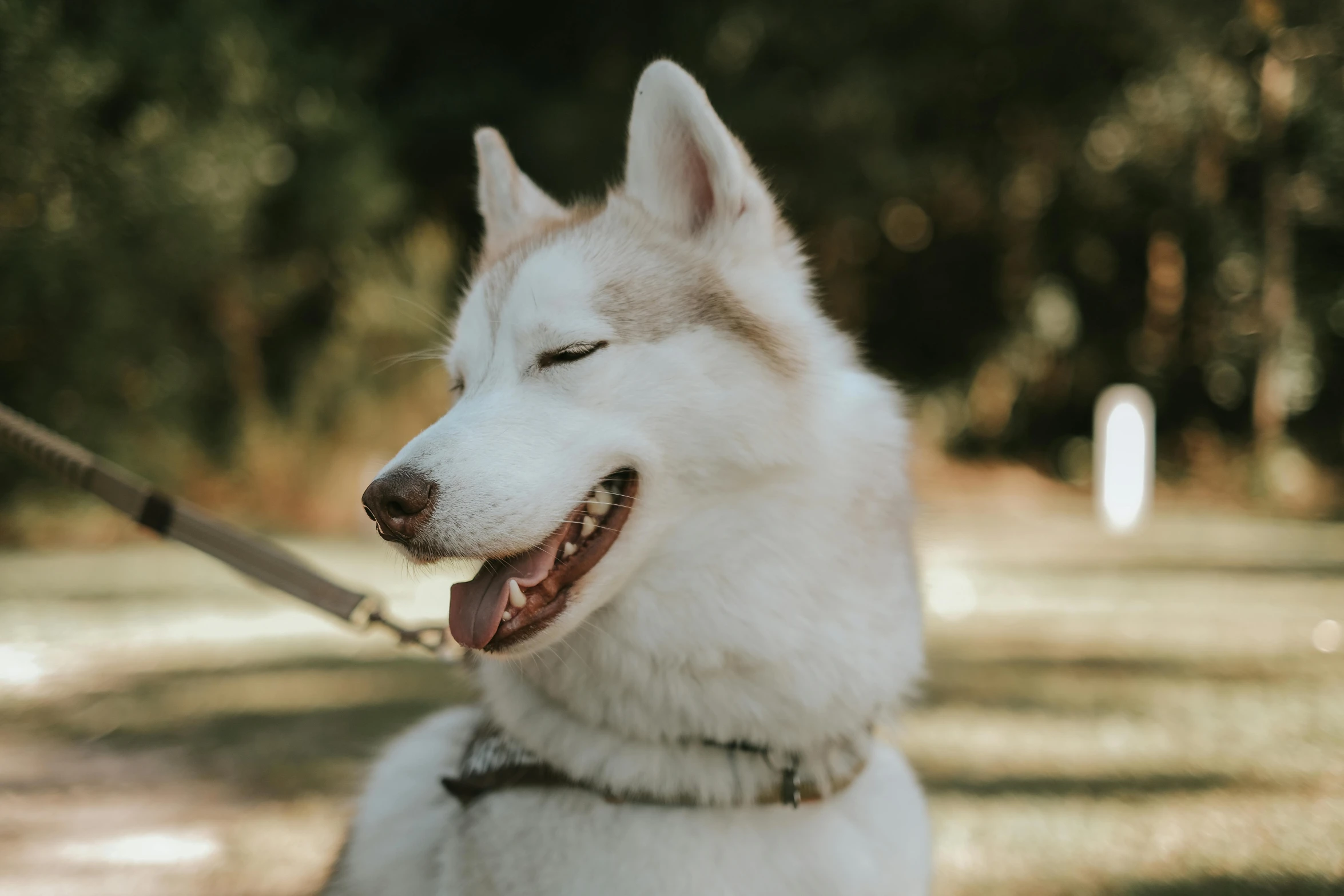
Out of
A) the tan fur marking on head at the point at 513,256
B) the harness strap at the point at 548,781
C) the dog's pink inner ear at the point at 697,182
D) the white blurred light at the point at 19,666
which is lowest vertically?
the white blurred light at the point at 19,666

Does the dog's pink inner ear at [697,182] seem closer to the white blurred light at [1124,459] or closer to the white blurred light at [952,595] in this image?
the white blurred light at [952,595]

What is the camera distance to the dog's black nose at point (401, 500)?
1.81 meters

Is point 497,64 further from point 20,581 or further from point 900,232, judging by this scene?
point 20,581

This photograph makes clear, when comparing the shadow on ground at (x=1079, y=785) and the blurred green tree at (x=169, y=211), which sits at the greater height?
the blurred green tree at (x=169, y=211)

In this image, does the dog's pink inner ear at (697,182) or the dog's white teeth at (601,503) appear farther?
the dog's pink inner ear at (697,182)

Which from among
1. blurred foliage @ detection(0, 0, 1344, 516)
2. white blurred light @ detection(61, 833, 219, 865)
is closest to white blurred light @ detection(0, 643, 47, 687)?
white blurred light @ detection(61, 833, 219, 865)

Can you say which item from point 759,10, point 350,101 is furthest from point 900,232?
point 350,101

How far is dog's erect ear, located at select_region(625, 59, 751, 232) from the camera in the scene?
2.10m

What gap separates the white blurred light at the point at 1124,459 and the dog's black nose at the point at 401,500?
12.2 metres

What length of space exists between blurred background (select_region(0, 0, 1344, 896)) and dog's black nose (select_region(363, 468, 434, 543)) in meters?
0.67

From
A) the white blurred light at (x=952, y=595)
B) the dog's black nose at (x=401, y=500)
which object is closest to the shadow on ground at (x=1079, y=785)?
the dog's black nose at (x=401, y=500)

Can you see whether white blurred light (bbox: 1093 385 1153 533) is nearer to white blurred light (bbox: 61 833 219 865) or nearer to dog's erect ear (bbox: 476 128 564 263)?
white blurred light (bbox: 61 833 219 865)

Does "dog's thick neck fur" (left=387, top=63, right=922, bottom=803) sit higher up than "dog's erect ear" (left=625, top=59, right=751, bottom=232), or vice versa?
"dog's erect ear" (left=625, top=59, right=751, bottom=232)

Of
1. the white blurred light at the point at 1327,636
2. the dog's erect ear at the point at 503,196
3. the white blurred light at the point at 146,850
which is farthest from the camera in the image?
the white blurred light at the point at 1327,636
